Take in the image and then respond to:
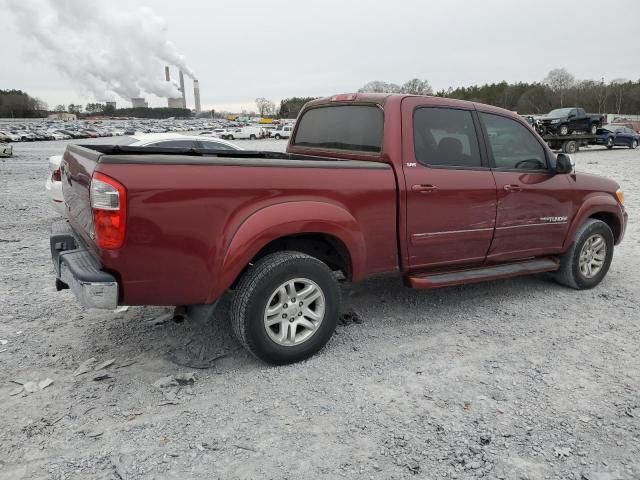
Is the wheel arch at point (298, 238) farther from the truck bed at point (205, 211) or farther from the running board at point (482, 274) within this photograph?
the running board at point (482, 274)

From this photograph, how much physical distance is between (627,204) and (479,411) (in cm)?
928

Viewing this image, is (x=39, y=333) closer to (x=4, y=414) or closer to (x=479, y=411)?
(x=4, y=414)

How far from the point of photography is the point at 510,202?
448 centimetres

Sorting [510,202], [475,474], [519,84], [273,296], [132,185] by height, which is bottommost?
[475,474]

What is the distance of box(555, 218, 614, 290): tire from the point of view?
5145 mm

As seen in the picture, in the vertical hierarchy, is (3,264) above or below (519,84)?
below

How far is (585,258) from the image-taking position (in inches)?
208

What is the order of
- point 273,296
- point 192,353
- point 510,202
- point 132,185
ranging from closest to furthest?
point 132,185 → point 273,296 → point 192,353 → point 510,202

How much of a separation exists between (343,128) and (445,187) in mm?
1103

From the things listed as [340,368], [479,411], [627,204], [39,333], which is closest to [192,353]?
[340,368]

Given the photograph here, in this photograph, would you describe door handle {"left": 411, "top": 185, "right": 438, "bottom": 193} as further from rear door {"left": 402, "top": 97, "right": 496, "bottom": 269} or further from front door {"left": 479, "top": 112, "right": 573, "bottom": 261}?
front door {"left": 479, "top": 112, "right": 573, "bottom": 261}

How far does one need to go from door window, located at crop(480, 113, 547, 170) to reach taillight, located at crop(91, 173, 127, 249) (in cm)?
320

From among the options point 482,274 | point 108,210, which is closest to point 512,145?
point 482,274

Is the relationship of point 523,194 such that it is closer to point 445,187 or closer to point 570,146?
point 445,187
